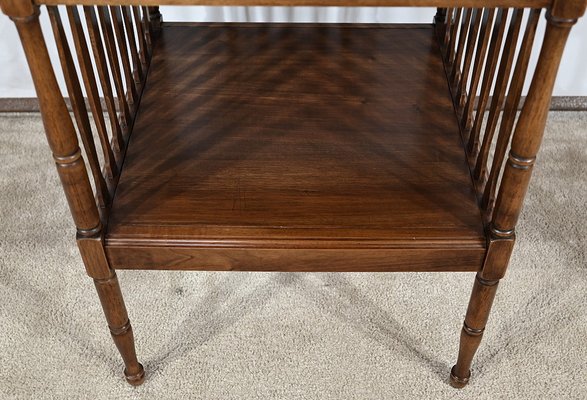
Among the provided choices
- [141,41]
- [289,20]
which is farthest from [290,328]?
[289,20]

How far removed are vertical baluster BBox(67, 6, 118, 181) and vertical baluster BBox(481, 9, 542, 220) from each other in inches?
20.7

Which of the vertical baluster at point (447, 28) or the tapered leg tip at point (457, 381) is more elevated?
the vertical baluster at point (447, 28)

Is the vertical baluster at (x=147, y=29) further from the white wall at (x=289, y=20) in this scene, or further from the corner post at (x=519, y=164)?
the corner post at (x=519, y=164)

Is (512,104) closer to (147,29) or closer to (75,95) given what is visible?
(75,95)

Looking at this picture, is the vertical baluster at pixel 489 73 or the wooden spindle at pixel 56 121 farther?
the vertical baluster at pixel 489 73

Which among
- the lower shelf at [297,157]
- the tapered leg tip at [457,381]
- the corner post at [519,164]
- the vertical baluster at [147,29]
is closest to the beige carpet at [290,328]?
the tapered leg tip at [457,381]

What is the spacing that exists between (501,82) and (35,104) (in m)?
1.31

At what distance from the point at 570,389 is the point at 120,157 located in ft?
2.84

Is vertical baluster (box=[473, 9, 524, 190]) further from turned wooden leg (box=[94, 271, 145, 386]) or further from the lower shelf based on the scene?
turned wooden leg (box=[94, 271, 145, 386])

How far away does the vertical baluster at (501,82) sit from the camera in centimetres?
92

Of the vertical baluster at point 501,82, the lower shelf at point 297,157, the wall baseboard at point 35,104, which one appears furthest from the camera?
the wall baseboard at point 35,104

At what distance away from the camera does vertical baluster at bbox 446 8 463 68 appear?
1.23 meters

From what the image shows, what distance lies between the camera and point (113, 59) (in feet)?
3.57

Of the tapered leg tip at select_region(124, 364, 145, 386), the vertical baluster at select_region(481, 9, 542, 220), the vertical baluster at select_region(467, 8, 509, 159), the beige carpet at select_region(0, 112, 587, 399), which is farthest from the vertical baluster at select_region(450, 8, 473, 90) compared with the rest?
the tapered leg tip at select_region(124, 364, 145, 386)
